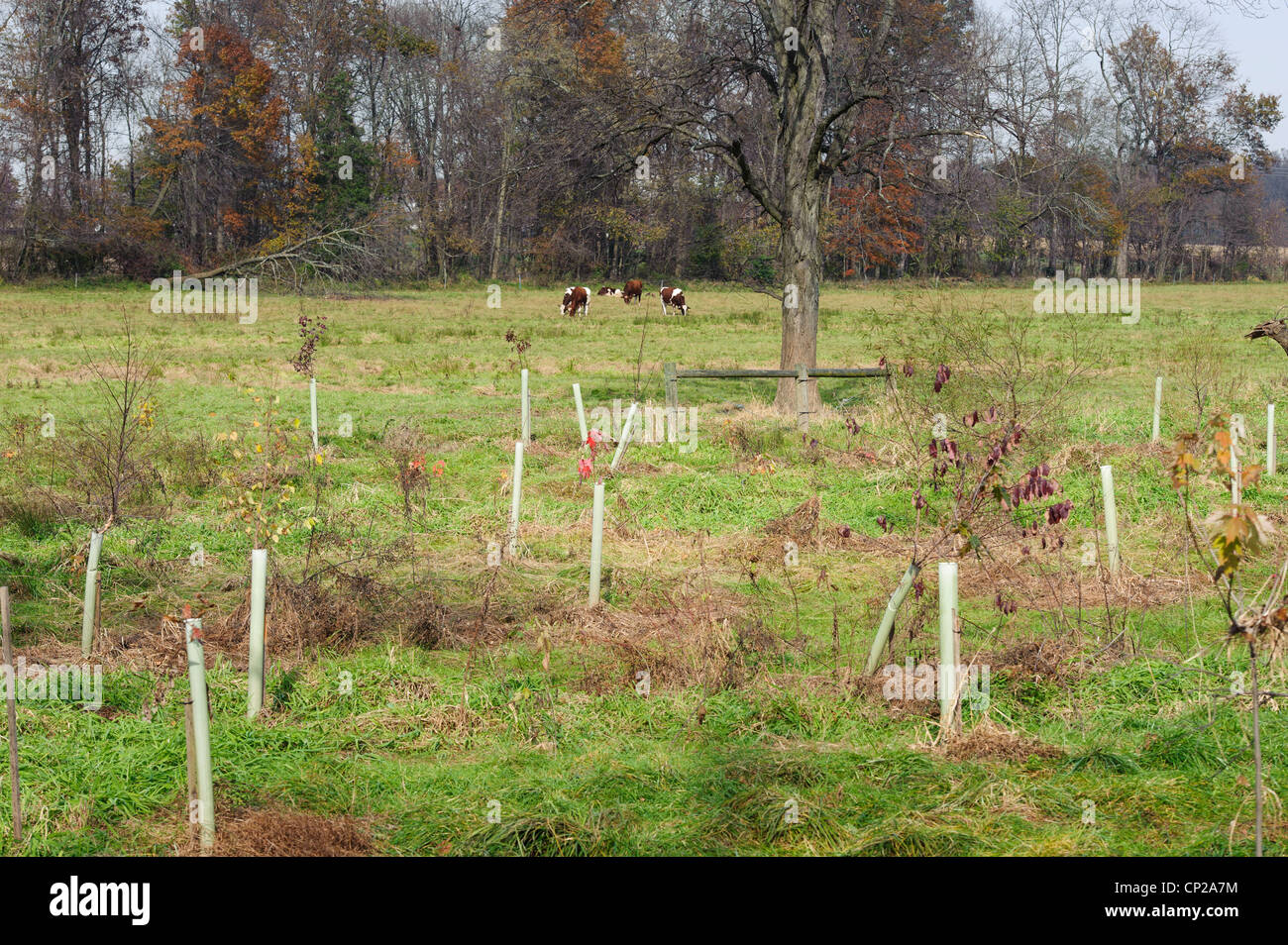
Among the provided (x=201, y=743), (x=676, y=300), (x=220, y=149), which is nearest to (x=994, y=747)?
(x=201, y=743)

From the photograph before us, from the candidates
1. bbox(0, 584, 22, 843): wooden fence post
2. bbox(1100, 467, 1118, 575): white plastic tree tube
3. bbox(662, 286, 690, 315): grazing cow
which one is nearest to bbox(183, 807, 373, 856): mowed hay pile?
bbox(0, 584, 22, 843): wooden fence post

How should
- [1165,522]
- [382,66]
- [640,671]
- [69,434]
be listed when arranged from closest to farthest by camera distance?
[640,671], [1165,522], [69,434], [382,66]

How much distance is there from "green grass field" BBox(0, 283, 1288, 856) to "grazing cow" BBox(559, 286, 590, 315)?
61.1ft

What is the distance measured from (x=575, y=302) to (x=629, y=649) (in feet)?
91.8

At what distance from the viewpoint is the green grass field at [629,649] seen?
501 cm

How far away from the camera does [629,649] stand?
682cm

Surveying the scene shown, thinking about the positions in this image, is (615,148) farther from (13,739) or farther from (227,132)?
(227,132)

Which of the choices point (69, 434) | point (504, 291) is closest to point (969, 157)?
point (69, 434)

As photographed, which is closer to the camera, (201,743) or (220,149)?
(201,743)

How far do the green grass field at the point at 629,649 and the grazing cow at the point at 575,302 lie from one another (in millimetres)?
18632

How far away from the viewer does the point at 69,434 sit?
13406mm

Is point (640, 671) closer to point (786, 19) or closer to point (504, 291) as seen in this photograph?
point (786, 19)

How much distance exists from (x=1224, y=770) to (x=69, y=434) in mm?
12216

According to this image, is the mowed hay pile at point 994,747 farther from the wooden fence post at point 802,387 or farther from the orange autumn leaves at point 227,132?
the orange autumn leaves at point 227,132
